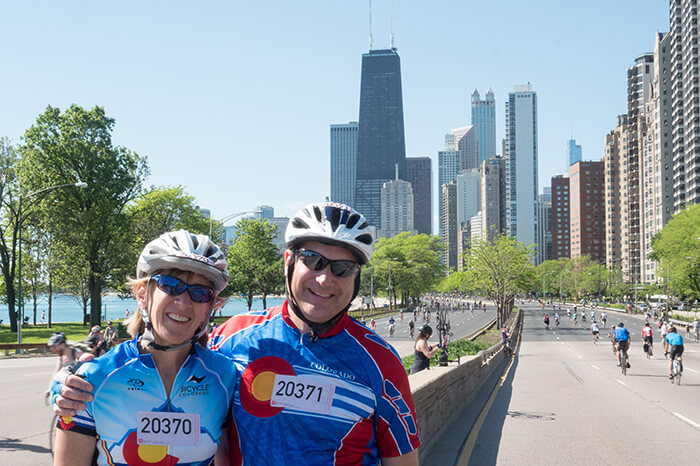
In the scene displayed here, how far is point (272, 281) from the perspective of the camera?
A: 6869 centimetres

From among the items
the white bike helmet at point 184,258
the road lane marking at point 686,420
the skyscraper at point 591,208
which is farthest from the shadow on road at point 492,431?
the skyscraper at point 591,208

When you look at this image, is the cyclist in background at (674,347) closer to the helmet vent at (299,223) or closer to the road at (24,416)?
the road at (24,416)

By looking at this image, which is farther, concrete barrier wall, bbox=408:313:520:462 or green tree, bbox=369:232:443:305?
green tree, bbox=369:232:443:305

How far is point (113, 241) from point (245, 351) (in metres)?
41.7

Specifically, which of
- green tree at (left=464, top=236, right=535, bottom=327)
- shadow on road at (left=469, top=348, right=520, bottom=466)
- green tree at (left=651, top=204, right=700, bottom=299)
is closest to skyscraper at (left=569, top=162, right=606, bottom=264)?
green tree at (left=651, top=204, right=700, bottom=299)

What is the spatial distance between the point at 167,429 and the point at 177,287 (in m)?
0.63

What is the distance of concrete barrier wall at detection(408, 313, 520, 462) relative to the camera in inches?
310

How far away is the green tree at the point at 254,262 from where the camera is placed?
66438 mm

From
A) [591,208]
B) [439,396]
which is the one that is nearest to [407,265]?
[439,396]

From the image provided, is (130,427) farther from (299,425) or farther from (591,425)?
(591,425)

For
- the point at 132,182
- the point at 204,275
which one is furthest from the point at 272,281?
the point at 204,275

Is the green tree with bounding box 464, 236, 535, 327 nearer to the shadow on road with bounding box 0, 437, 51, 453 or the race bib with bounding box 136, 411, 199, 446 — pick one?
the shadow on road with bounding box 0, 437, 51, 453

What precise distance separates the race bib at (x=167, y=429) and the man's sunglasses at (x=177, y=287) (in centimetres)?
53

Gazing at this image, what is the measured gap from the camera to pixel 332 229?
2922mm
